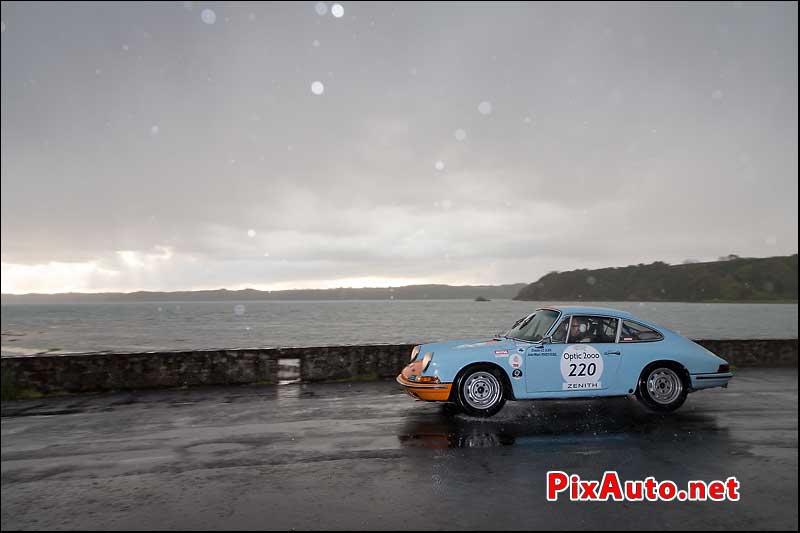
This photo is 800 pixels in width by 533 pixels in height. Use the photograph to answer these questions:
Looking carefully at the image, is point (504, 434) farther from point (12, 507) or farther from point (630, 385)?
point (12, 507)

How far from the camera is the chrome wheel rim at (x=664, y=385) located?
7.69 meters

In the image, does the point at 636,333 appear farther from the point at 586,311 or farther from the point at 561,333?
the point at 561,333

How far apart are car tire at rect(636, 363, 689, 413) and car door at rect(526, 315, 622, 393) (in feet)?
1.95

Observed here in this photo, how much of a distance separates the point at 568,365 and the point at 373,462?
3.56 m

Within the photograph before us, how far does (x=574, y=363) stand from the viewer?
7383 millimetres

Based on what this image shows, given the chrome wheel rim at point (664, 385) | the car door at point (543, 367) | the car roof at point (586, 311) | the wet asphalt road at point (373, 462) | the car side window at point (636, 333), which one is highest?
the car roof at point (586, 311)

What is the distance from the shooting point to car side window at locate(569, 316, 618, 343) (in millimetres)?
7566

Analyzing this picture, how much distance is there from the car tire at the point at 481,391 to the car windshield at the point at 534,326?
83 cm

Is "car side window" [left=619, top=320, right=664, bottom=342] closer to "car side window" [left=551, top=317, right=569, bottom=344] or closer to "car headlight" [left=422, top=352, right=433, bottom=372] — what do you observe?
"car side window" [left=551, top=317, right=569, bottom=344]

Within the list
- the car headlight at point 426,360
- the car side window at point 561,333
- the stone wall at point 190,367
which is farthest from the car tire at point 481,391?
the stone wall at point 190,367

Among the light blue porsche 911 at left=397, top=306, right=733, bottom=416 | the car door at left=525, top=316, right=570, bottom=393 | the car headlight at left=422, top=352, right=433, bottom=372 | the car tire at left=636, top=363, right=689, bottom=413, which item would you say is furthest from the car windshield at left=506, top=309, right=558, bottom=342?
the car tire at left=636, top=363, right=689, bottom=413

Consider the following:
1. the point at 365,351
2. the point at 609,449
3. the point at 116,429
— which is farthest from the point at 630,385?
the point at 116,429

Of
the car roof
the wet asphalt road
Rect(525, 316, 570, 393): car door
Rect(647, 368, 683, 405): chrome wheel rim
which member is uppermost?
the car roof

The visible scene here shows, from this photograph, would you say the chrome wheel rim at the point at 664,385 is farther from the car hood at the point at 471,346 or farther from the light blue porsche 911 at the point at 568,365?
the car hood at the point at 471,346
